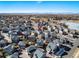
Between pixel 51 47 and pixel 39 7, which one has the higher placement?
pixel 39 7

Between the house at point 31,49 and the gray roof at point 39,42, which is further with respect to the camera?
the gray roof at point 39,42

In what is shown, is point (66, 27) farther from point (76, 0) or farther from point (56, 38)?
point (76, 0)

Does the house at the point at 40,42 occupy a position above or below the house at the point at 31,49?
above

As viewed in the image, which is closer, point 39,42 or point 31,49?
point 31,49

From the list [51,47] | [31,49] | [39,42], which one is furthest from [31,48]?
[51,47]

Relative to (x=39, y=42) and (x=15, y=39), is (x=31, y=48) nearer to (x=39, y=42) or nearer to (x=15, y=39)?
(x=39, y=42)

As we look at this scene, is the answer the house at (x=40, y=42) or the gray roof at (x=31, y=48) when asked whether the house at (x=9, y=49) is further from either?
the house at (x=40, y=42)

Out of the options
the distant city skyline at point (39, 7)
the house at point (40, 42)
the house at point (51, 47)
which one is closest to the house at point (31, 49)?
the house at point (40, 42)

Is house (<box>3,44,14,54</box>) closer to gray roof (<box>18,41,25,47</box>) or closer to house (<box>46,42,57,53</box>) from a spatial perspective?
gray roof (<box>18,41,25,47</box>)
